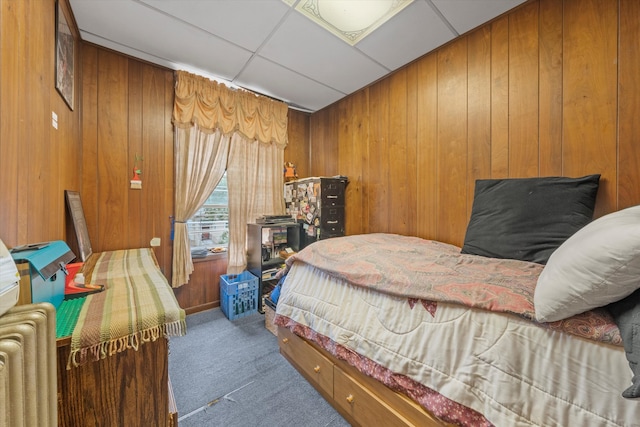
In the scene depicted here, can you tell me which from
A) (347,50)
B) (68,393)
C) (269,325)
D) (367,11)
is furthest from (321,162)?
(68,393)

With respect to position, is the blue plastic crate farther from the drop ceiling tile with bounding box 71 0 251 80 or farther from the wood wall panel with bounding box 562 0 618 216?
the wood wall panel with bounding box 562 0 618 216

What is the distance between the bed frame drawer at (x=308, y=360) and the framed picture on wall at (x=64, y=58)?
2091mm

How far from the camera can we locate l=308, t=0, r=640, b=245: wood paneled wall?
132 cm

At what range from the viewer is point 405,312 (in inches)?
40.9

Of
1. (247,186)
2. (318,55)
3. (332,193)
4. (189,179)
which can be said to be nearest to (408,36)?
(318,55)

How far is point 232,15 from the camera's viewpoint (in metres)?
1.66

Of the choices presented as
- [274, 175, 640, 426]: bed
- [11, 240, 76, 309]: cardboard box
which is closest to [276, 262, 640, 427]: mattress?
[274, 175, 640, 426]: bed

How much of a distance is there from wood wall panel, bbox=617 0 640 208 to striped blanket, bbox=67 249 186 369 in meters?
2.28

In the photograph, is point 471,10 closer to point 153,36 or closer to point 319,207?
point 319,207

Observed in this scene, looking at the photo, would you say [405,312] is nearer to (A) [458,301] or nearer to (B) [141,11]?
(A) [458,301]

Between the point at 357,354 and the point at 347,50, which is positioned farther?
the point at 347,50

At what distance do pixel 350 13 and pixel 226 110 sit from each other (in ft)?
5.15

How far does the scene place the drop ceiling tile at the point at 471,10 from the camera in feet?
5.12

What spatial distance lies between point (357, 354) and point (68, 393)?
43.2 inches
